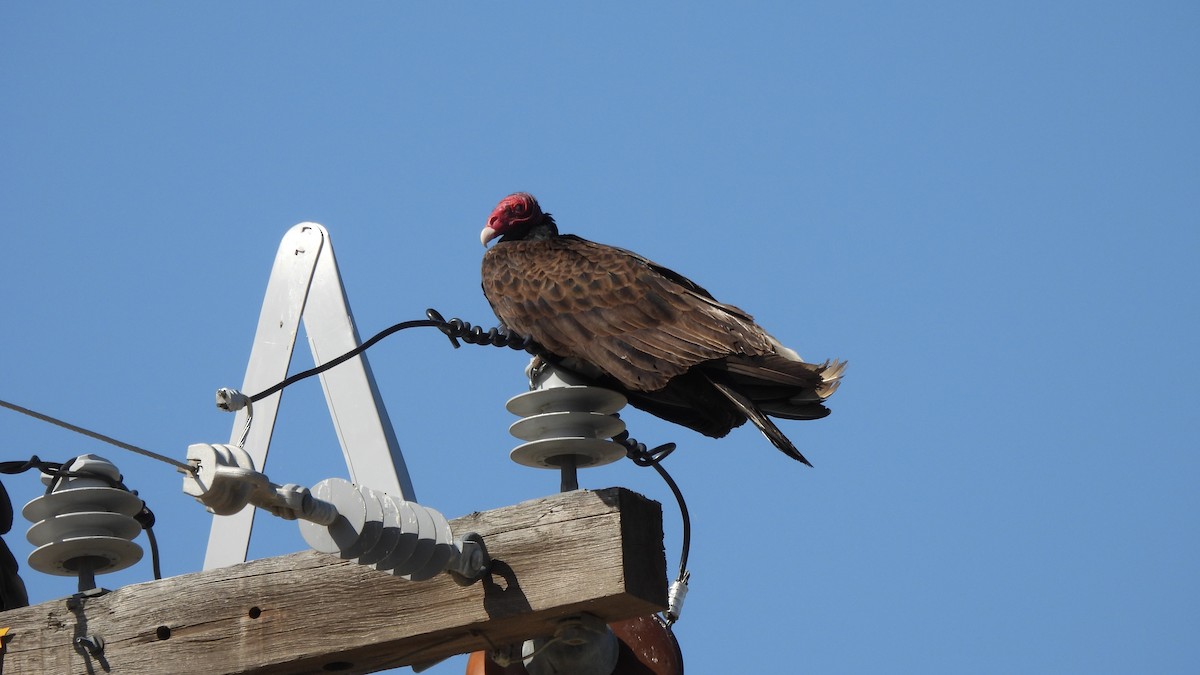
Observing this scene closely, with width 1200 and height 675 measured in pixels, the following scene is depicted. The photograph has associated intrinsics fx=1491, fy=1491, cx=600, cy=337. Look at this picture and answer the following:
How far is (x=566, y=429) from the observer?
3.51 metres

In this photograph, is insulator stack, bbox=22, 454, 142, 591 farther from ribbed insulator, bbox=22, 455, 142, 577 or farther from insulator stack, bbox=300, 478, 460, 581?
insulator stack, bbox=300, 478, 460, 581

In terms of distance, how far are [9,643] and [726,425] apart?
77.3 inches

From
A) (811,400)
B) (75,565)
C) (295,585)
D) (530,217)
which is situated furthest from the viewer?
(530,217)

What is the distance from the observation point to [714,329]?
164 inches

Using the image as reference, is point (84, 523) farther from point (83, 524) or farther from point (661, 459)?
point (661, 459)

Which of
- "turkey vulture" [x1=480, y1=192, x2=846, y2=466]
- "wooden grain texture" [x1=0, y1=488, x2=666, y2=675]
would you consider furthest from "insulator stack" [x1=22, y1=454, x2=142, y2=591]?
"turkey vulture" [x1=480, y1=192, x2=846, y2=466]

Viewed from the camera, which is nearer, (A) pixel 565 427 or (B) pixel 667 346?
(A) pixel 565 427

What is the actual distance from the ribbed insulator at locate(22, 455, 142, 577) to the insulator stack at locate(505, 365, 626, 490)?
1.08m

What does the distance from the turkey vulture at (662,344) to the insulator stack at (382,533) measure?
0.85 meters


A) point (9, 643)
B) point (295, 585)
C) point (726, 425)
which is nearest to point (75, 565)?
point (9, 643)

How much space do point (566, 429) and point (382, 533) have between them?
1.77ft

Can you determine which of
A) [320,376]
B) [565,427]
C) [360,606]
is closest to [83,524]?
[360,606]

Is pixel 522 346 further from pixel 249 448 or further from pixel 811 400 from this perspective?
pixel 249 448

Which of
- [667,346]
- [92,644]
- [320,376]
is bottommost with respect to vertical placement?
[92,644]
